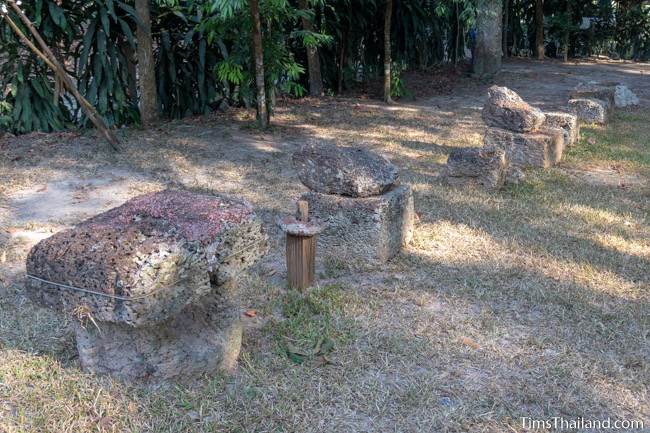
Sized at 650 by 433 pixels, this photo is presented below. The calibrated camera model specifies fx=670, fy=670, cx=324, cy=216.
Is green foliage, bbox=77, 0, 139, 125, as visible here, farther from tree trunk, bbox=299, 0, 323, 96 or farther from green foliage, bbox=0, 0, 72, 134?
tree trunk, bbox=299, 0, 323, 96

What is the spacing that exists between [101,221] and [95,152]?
4572 mm

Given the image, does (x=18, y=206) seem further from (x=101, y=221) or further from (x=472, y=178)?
(x=472, y=178)

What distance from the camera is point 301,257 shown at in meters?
3.96

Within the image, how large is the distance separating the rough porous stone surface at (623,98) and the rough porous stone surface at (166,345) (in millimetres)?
9386

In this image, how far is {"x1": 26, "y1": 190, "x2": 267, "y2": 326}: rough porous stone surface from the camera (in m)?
2.56

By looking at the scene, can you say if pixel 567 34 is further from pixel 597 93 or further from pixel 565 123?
pixel 565 123

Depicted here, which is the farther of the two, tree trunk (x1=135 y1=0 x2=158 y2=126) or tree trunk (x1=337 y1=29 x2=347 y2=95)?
tree trunk (x1=337 y1=29 x2=347 y2=95)

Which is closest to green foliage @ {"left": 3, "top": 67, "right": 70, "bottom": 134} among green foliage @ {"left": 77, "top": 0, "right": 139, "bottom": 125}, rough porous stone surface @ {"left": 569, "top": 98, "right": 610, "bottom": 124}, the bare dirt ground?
green foliage @ {"left": 77, "top": 0, "right": 139, "bottom": 125}

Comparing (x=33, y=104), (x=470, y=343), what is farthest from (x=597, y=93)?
(x=33, y=104)

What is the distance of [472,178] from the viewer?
6199mm

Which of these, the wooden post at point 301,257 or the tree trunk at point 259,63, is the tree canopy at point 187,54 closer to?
the tree trunk at point 259,63

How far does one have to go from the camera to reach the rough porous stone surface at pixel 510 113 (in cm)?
707

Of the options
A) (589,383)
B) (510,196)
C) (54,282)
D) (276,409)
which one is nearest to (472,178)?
(510,196)

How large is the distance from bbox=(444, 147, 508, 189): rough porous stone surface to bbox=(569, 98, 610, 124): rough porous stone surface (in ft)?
12.1
